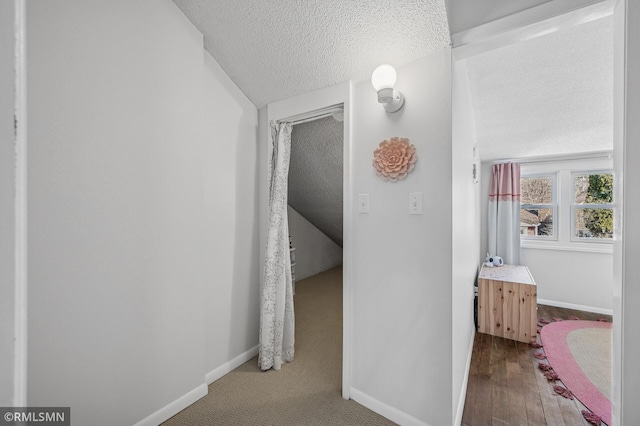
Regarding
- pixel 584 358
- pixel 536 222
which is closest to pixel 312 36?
pixel 584 358

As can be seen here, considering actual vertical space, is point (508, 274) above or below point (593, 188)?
below

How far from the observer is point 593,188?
132 inches

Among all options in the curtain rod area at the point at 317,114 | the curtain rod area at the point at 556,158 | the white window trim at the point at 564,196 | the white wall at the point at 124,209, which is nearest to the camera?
the white wall at the point at 124,209

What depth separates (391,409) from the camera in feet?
5.08

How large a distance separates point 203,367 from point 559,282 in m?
4.09

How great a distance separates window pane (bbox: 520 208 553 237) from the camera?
11.8 feet

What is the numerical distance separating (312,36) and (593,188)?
154 inches

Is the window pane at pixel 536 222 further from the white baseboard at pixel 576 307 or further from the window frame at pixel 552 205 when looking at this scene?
the white baseboard at pixel 576 307

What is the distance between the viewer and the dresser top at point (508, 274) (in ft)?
8.82

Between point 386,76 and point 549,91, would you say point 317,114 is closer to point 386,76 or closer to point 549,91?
point 386,76

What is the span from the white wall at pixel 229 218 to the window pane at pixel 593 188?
394cm

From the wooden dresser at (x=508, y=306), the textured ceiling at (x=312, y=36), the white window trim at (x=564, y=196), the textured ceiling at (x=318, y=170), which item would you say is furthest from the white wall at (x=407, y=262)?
the white window trim at (x=564, y=196)

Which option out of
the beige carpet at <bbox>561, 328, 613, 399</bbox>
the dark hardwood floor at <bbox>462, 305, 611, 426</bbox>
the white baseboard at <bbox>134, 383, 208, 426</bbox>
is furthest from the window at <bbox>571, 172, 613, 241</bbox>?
the white baseboard at <bbox>134, 383, 208, 426</bbox>

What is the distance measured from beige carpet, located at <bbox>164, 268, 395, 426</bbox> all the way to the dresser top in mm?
1707
